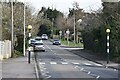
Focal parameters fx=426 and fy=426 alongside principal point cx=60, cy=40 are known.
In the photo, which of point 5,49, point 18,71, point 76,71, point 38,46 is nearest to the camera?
point 18,71

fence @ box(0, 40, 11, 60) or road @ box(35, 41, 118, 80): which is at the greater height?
fence @ box(0, 40, 11, 60)

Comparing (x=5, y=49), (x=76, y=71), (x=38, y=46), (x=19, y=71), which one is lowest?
(x=76, y=71)

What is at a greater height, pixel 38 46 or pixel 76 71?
pixel 38 46

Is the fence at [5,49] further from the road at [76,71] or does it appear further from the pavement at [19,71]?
the pavement at [19,71]

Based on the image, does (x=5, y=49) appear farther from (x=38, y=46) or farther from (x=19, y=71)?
(x=38, y=46)

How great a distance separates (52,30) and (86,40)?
246 feet

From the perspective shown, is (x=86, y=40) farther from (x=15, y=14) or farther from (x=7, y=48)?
(x=7, y=48)

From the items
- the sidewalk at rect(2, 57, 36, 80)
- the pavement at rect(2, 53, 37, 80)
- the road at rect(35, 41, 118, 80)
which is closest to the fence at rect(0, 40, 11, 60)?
the road at rect(35, 41, 118, 80)

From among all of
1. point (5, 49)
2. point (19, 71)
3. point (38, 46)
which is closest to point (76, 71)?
point (19, 71)

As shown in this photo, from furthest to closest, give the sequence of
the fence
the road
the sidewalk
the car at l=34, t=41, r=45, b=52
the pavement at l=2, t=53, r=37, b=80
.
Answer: the car at l=34, t=41, r=45, b=52 → the fence → the road → the sidewalk → the pavement at l=2, t=53, r=37, b=80

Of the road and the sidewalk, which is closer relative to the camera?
the sidewalk

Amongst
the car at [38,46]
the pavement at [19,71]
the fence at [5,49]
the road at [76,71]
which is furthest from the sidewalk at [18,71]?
the car at [38,46]

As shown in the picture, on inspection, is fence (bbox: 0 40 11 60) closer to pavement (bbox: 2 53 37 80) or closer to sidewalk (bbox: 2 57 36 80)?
sidewalk (bbox: 2 57 36 80)

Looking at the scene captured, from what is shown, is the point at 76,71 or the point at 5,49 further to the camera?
the point at 5,49
